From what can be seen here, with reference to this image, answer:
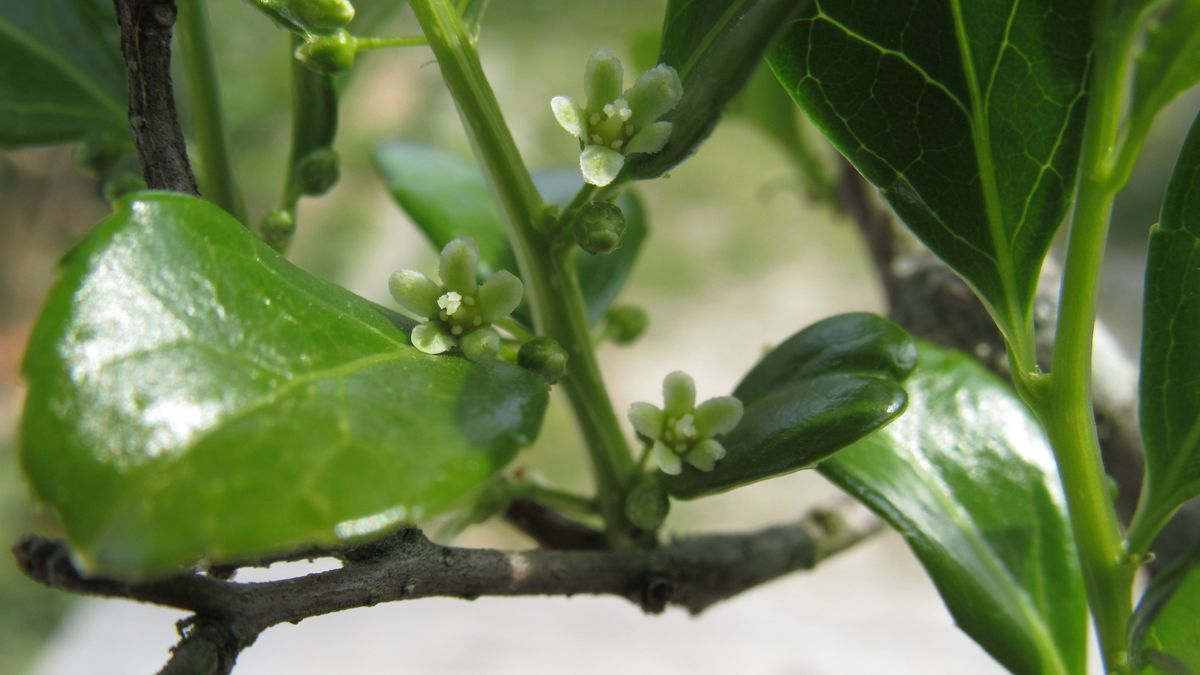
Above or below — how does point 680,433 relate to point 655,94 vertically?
below

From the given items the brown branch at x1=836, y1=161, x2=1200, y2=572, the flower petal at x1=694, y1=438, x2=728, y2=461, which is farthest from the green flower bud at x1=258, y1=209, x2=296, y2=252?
the brown branch at x1=836, y1=161, x2=1200, y2=572

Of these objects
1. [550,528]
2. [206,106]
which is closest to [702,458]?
[550,528]

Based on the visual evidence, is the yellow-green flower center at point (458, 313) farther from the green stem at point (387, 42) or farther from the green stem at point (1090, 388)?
the green stem at point (1090, 388)

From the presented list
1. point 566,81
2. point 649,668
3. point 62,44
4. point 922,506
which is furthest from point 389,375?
point 566,81

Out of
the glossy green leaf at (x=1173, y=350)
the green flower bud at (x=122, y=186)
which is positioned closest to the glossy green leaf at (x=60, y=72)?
the green flower bud at (x=122, y=186)

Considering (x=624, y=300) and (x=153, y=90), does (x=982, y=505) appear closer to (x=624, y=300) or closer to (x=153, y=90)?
(x=153, y=90)

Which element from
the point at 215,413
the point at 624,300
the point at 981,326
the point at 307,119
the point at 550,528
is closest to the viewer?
the point at 215,413
